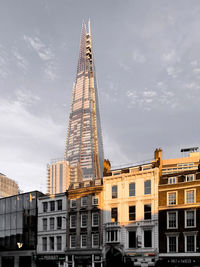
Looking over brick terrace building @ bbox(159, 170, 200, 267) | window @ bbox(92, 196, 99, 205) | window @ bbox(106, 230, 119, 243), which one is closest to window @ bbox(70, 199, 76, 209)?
window @ bbox(92, 196, 99, 205)

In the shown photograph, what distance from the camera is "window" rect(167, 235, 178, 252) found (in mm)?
51375

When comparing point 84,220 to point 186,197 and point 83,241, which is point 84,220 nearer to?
point 83,241

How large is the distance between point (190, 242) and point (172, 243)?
2897 millimetres

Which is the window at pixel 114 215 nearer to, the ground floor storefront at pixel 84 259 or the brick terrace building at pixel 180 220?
the ground floor storefront at pixel 84 259

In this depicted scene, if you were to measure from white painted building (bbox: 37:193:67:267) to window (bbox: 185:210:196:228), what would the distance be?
23.7 m

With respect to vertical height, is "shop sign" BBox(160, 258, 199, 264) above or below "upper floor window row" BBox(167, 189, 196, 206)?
below

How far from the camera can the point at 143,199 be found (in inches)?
2223

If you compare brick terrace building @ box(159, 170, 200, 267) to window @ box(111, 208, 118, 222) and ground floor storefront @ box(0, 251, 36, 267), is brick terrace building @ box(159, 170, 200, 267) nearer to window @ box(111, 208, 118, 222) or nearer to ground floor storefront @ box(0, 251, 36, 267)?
window @ box(111, 208, 118, 222)

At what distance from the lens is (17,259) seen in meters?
70.9

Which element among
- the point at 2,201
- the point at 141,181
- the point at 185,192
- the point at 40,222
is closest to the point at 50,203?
the point at 40,222

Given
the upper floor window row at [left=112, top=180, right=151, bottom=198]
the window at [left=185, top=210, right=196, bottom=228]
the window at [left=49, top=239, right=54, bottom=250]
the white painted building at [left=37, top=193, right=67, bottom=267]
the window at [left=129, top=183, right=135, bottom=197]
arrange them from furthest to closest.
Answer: the window at [left=49, top=239, right=54, bottom=250] → the white painted building at [left=37, top=193, right=67, bottom=267] → the window at [left=129, top=183, right=135, bottom=197] → the upper floor window row at [left=112, top=180, right=151, bottom=198] → the window at [left=185, top=210, right=196, bottom=228]

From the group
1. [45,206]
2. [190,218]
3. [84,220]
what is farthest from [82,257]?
[190,218]

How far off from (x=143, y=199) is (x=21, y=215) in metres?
29.7

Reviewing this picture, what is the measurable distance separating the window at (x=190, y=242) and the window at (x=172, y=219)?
100 inches
